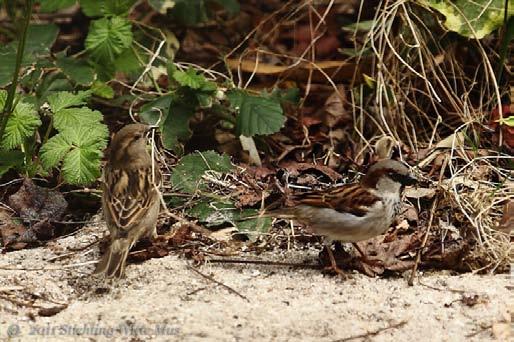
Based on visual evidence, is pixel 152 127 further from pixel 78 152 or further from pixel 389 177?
pixel 389 177

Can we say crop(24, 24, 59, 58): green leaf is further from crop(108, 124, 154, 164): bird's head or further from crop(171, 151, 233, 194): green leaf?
crop(171, 151, 233, 194): green leaf

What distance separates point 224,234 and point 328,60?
7.37ft

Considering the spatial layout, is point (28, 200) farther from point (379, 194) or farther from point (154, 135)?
point (379, 194)

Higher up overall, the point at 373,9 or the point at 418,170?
the point at 373,9

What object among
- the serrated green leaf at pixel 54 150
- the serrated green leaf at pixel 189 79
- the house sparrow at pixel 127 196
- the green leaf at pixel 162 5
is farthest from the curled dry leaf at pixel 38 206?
→ the green leaf at pixel 162 5

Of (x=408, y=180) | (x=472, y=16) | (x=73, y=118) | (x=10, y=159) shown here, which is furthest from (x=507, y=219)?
(x=10, y=159)

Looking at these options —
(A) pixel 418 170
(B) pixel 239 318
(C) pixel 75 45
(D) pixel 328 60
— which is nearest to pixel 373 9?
(D) pixel 328 60

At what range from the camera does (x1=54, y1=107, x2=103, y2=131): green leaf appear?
19.8 feet

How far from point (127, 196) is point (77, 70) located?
56.1 inches

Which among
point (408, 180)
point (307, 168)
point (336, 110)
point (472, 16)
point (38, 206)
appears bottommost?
point (38, 206)

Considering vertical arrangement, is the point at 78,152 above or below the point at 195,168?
above

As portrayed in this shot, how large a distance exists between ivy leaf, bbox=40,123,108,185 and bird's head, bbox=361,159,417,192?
1.56m

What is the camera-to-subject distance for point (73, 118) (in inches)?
239

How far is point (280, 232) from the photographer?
19.3 feet
